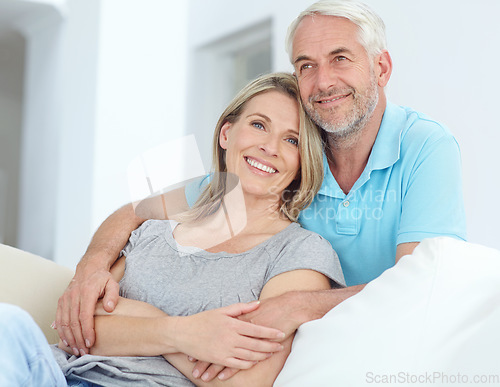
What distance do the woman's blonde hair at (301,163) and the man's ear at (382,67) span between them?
0.83ft

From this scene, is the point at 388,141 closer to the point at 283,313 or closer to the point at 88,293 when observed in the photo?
the point at 283,313

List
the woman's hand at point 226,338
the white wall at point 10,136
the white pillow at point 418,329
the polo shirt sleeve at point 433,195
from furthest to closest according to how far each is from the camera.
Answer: the white wall at point 10,136 < the polo shirt sleeve at point 433,195 < the woman's hand at point 226,338 < the white pillow at point 418,329

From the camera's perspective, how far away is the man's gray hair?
1.61 meters

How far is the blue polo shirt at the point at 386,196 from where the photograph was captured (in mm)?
1436

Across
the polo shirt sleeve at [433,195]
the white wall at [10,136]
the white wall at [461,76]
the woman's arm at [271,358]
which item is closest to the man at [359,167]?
the polo shirt sleeve at [433,195]

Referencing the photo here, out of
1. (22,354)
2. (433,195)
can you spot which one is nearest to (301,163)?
(433,195)

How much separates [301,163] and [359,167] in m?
0.21

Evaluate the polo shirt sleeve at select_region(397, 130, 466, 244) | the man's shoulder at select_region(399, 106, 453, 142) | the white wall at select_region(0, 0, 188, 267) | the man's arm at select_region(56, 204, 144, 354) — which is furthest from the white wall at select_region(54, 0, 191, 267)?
the polo shirt sleeve at select_region(397, 130, 466, 244)

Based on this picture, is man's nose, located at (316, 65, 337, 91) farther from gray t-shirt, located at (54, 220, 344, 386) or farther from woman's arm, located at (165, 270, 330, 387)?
woman's arm, located at (165, 270, 330, 387)

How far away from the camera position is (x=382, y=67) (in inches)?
67.4

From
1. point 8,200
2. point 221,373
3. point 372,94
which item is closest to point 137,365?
point 221,373

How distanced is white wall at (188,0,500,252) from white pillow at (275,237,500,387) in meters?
1.49

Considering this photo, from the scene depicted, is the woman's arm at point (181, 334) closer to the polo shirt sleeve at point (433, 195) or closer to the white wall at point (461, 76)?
the polo shirt sleeve at point (433, 195)

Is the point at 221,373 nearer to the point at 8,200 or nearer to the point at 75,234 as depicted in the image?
the point at 75,234
